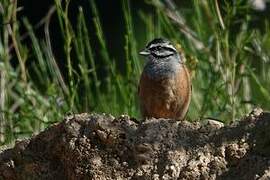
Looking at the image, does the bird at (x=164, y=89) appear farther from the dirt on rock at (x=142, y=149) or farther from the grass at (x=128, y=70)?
the dirt on rock at (x=142, y=149)

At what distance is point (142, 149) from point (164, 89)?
2532 millimetres

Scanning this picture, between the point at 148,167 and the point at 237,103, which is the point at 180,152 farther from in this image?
the point at 237,103

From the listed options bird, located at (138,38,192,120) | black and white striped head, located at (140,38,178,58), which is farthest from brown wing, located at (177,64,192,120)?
black and white striped head, located at (140,38,178,58)

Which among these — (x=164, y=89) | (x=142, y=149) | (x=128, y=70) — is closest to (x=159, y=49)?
(x=164, y=89)

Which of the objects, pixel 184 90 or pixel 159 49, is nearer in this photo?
pixel 184 90

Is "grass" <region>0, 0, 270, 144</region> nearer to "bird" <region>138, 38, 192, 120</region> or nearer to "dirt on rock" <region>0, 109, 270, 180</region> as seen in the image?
"bird" <region>138, 38, 192, 120</region>

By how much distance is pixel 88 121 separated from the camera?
4.20 m

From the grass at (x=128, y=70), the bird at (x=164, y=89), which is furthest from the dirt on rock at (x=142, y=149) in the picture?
the bird at (x=164, y=89)

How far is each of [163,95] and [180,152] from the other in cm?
249

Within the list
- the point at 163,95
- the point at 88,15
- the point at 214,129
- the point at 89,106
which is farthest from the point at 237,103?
the point at 88,15

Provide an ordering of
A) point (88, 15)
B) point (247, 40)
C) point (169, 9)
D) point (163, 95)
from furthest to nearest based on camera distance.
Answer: point (88, 15), point (169, 9), point (163, 95), point (247, 40)

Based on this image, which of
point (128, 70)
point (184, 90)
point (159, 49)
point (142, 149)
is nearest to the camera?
point (142, 149)

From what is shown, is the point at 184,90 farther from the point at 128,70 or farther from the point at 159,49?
the point at 128,70

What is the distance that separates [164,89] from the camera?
6.62 meters
